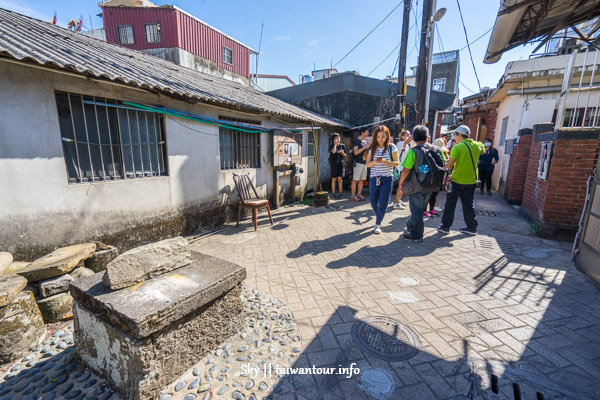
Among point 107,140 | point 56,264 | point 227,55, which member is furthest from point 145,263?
point 227,55

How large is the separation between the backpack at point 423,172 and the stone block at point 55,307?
4.99 m

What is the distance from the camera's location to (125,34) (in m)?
16.5

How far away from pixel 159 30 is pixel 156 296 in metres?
19.0

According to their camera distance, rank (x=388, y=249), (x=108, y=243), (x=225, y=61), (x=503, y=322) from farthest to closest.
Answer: (x=225, y=61)
(x=388, y=249)
(x=108, y=243)
(x=503, y=322)

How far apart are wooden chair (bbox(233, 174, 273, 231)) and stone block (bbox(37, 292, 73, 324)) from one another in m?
3.27

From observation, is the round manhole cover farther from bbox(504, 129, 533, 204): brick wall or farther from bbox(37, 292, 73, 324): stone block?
bbox(504, 129, 533, 204): brick wall

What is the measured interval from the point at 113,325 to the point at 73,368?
2.69 ft

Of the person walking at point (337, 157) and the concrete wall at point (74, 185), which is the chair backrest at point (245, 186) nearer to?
the concrete wall at point (74, 185)

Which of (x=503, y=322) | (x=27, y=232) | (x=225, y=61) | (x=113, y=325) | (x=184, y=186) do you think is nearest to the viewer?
(x=113, y=325)

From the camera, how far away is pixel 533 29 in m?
4.29

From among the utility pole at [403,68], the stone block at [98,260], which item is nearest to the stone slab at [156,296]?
the stone block at [98,260]

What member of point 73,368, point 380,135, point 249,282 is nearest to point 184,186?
point 249,282

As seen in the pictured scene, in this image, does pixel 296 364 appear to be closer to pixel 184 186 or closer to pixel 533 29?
pixel 184 186

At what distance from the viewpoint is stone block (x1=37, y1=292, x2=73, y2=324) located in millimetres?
2803
